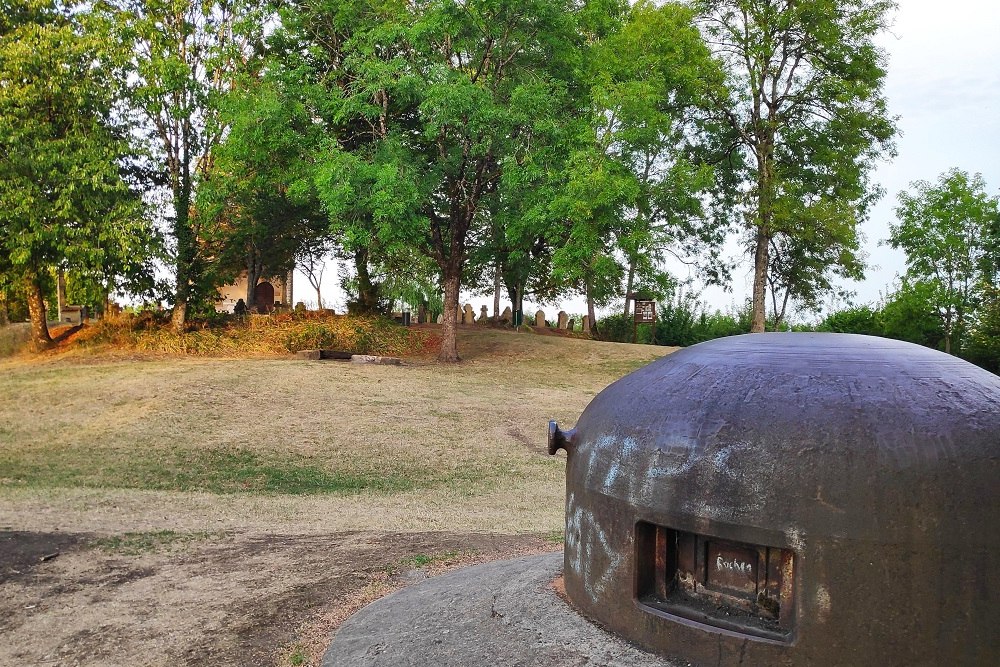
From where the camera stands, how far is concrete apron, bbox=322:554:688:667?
174 inches

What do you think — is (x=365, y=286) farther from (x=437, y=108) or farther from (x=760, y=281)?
(x=760, y=281)

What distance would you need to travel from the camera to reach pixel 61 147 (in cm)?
2389

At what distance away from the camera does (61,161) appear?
2350 cm

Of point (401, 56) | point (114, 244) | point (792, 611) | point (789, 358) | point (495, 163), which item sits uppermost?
point (401, 56)

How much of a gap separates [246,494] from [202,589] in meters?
4.55

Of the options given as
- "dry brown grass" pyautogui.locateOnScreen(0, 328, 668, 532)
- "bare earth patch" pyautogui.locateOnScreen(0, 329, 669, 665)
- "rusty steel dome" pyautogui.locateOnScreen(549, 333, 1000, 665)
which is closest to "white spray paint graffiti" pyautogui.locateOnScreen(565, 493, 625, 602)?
"rusty steel dome" pyautogui.locateOnScreen(549, 333, 1000, 665)

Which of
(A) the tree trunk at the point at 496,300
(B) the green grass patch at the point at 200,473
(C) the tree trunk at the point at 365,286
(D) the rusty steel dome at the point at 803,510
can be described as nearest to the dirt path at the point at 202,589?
(D) the rusty steel dome at the point at 803,510

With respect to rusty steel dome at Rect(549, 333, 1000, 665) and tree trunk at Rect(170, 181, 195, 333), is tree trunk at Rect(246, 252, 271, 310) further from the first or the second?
rusty steel dome at Rect(549, 333, 1000, 665)

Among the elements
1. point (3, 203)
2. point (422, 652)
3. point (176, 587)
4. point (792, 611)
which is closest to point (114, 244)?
point (3, 203)

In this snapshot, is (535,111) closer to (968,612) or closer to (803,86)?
(803,86)

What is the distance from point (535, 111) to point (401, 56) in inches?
149

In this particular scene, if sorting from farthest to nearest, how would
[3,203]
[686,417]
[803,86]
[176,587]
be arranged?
[803,86] → [3,203] → [176,587] → [686,417]

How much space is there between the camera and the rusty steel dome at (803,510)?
3693mm

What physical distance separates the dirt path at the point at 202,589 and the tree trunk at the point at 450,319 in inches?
592
